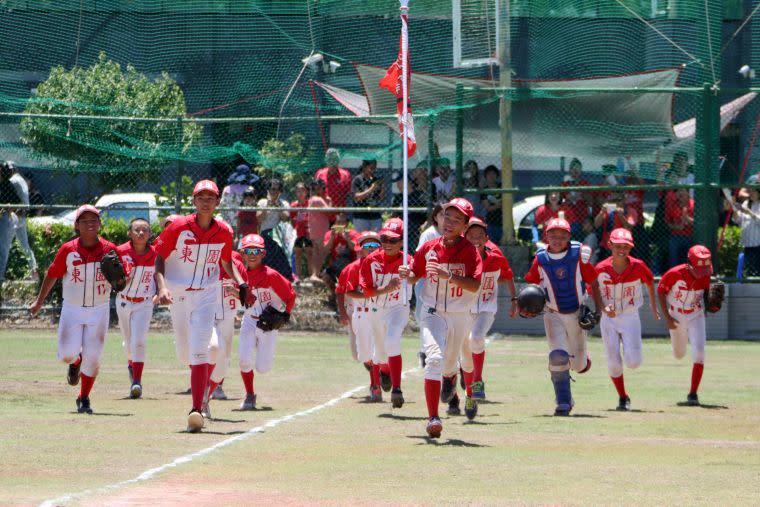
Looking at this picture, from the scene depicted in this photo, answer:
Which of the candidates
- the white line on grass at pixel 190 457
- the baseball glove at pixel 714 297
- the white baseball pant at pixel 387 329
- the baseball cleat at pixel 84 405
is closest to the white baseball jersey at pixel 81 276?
the baseball cleat at pixel 84 405

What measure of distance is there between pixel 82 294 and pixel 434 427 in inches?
164

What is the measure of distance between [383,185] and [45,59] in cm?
686

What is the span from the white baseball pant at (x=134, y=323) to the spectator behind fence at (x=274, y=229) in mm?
6659

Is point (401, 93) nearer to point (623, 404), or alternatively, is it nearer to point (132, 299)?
point (132, 299)

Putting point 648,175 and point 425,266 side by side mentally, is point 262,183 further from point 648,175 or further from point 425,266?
point 425,266

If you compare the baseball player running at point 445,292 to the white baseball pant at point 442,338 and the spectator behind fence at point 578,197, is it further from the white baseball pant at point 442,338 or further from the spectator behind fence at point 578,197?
Answer: the spectator behind fence at point 578,197

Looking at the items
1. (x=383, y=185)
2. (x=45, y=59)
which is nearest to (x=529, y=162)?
(x=383, y=185)

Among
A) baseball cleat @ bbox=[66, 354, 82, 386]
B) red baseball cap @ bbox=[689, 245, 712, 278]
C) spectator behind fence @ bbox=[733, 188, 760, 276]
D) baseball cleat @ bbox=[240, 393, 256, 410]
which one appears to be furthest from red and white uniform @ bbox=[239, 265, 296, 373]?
spectator behind fence @ bbox=[733, 188, 760, 276]

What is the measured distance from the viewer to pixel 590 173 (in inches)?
848

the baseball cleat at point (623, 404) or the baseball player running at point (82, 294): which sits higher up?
the baseball player running at point (82, 294)

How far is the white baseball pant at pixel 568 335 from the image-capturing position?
13438 mm

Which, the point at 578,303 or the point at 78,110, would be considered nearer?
the point at 578,303

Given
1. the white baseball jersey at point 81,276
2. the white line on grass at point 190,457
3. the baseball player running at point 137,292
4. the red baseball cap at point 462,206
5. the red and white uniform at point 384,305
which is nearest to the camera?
the white line on grass at point 190,457

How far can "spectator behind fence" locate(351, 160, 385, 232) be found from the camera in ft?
69.4
